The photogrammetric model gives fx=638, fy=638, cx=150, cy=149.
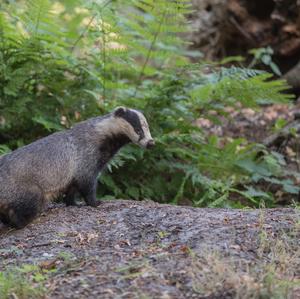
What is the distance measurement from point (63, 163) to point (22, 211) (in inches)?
35.5

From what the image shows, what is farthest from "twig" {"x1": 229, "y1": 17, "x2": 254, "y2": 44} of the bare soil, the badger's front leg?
the bare soil

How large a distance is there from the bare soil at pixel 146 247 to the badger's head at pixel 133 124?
0.92 metres

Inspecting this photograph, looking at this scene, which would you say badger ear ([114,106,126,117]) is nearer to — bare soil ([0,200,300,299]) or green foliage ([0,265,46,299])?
bare soil ([0,200,300,299])

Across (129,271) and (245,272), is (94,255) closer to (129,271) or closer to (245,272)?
(129,271)

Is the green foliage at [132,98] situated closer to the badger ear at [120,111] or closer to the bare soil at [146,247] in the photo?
the badger ear at [120,111]

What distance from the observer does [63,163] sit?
7785mm

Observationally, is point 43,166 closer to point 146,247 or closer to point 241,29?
point 146,247

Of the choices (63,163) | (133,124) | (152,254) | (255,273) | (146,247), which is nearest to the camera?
(255,273)

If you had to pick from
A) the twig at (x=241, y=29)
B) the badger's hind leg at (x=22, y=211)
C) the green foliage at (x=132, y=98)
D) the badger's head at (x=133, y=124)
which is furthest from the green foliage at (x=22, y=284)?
the twig at (x=241, y=29)

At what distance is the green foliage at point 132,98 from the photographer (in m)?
9.27

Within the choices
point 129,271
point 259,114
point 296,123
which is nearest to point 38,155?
point 129,271

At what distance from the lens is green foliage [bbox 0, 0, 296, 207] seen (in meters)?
9.27

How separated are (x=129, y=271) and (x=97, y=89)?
489cm

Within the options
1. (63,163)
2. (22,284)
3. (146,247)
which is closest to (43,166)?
(63,163)
